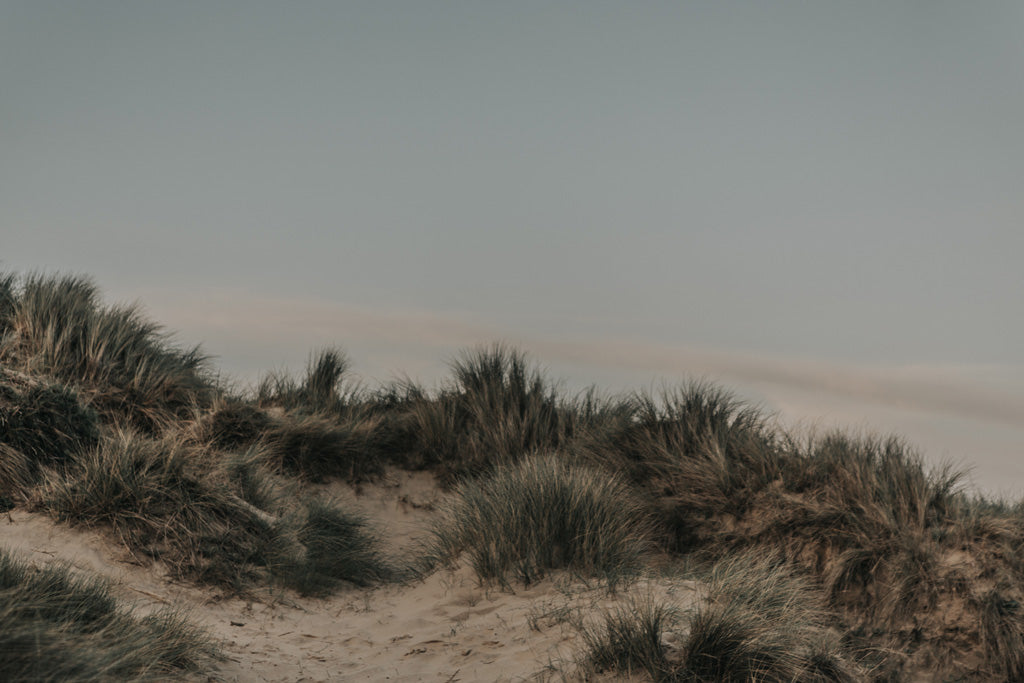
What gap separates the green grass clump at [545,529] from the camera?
669 centimetres

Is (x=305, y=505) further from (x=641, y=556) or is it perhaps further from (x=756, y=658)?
(x=756, y=658)

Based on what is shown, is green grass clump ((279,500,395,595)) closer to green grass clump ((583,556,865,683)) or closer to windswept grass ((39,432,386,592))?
windswept grass ((39,432,386,592))

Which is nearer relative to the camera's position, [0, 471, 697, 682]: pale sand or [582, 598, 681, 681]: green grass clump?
[582, 598, 681, 681]: green grass clump

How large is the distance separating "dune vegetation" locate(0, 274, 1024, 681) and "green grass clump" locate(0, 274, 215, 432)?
4 cm

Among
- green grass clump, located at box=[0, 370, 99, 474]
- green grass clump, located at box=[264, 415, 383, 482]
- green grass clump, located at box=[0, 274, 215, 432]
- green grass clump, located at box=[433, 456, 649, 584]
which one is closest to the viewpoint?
green grass clump, located at box=[433, 456, 649, 584]

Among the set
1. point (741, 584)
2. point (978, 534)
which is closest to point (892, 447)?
point (978, 534)

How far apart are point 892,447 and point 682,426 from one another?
2.38 meters

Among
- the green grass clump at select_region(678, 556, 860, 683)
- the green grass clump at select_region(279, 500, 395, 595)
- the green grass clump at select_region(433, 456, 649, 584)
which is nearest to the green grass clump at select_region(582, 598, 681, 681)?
the green grass clump at select_region(678, 556, 860, 683)

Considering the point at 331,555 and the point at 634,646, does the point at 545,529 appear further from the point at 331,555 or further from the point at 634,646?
the point at 331,555

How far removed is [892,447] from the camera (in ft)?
28.2

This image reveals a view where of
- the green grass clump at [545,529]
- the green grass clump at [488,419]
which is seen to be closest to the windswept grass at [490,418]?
the green grass clump at [488,419]

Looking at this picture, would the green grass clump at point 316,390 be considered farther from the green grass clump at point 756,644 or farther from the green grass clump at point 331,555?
the green grass clump at point 756,644

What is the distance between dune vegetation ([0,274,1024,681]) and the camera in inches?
189

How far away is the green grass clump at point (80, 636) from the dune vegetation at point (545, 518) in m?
0.02
